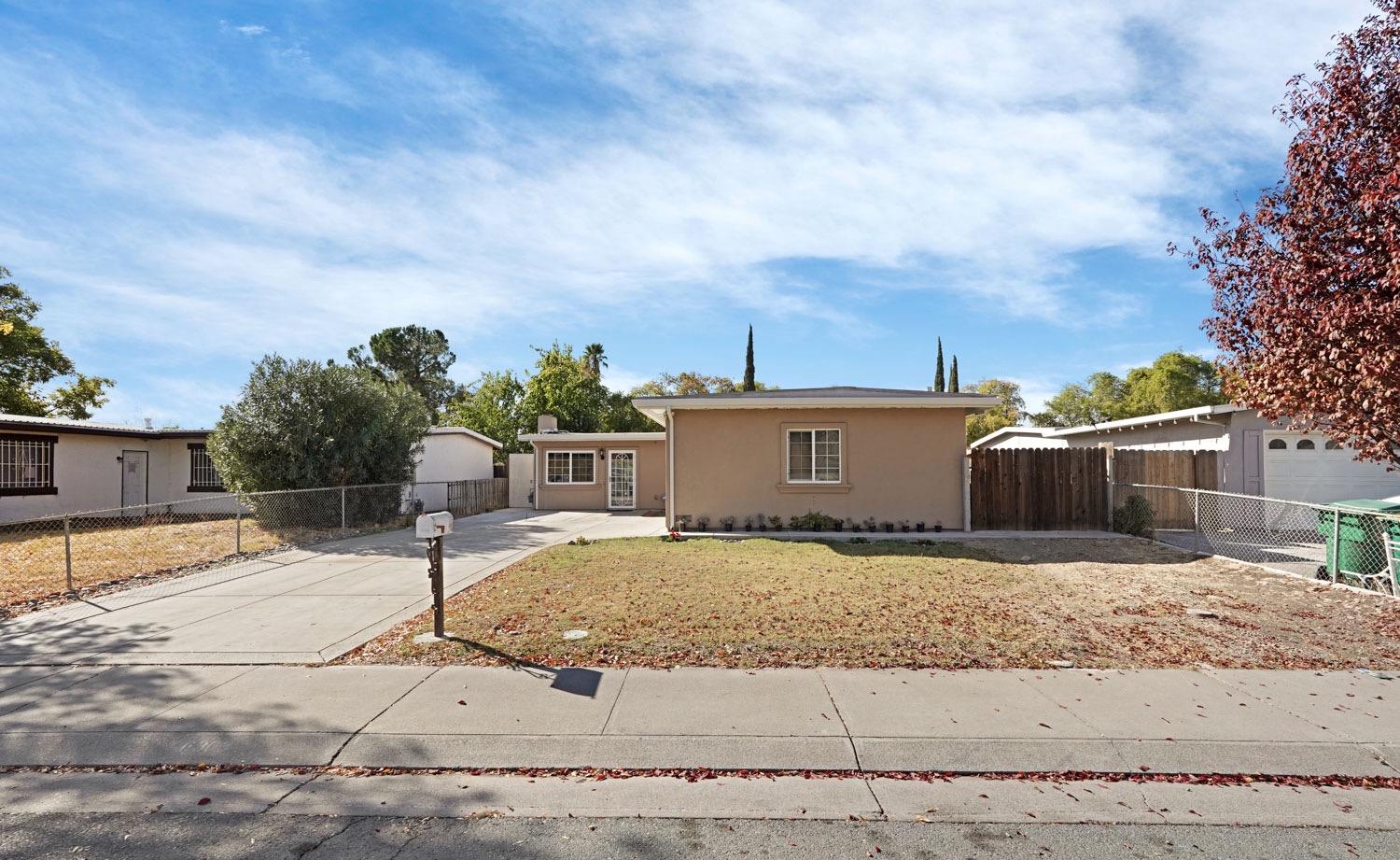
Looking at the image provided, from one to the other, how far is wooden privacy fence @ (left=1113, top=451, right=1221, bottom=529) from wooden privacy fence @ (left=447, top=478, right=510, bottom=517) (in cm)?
1733

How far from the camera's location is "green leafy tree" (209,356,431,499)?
15734 mm

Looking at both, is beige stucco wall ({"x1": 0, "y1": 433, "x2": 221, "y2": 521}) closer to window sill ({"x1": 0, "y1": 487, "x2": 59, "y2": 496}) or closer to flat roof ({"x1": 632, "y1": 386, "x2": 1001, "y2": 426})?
window sill ({"x1": 0, "y1": 487, "x2": 59, "y2": 496})

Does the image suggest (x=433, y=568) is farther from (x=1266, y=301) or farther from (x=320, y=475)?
(x=320, y=475)

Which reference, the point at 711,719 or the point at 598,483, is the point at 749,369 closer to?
the point at 598,483

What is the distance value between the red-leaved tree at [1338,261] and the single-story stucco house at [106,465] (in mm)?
19484

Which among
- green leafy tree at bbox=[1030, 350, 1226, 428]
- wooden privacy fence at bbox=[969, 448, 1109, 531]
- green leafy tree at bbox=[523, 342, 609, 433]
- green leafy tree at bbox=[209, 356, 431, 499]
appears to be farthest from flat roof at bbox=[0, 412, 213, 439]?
green leafy tree at bbox=[1030, 350, 1226, 428]

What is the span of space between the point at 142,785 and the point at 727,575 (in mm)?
6805

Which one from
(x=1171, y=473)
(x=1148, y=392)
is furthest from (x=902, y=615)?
(x=1148, y=392)

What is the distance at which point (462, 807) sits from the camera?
3695mm

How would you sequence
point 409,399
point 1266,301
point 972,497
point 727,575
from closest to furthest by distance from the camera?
point 1266,301 → point 727,575 → point 972,497 → point 409,399

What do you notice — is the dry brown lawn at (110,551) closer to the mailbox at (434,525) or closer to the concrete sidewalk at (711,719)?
the concrete sidewalk at (711,719)

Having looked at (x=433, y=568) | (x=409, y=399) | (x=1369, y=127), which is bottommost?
(x=433, y=568)

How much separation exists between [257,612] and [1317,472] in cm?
1967

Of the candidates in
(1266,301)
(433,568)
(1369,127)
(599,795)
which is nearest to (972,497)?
(1266,301)
